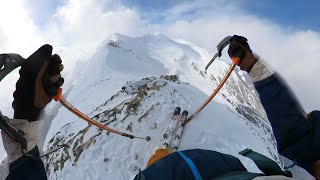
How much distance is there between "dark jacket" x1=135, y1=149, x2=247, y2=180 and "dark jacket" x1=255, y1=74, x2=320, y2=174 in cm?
53

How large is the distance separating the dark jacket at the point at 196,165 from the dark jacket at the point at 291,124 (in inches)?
20.9

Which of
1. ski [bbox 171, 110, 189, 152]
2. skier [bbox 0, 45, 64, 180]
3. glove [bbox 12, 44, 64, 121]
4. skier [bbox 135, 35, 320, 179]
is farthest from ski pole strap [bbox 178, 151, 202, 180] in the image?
ski [bbox 171, 110, 189, 152]

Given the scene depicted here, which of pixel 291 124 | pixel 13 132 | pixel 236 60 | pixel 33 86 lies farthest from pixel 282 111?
pixel 13 132

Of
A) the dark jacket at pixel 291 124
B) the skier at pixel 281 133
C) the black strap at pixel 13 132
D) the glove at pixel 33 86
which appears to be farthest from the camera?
the dark jacket at pixel 291 124

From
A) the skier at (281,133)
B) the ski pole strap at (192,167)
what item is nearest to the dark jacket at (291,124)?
the skier at (281,133)

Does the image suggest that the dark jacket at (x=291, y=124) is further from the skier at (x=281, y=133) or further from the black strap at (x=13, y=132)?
the black strap at (x=13, y=132)

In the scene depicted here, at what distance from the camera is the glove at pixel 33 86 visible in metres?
2.61

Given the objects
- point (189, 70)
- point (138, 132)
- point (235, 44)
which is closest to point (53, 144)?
point (138, 132)

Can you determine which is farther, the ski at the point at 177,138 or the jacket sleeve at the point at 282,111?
the ski at the point at 177,138

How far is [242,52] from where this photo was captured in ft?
11.4

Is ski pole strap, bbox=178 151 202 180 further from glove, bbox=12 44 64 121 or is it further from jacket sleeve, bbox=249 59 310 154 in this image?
glove, bbox=12 44 64 121

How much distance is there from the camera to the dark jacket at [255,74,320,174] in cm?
299

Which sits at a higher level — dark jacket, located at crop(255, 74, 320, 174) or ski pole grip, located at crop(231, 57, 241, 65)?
ski pole grip, located at crop(231, 57, 241, 65)

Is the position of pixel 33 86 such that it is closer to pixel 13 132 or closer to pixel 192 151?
pixel 13 132
